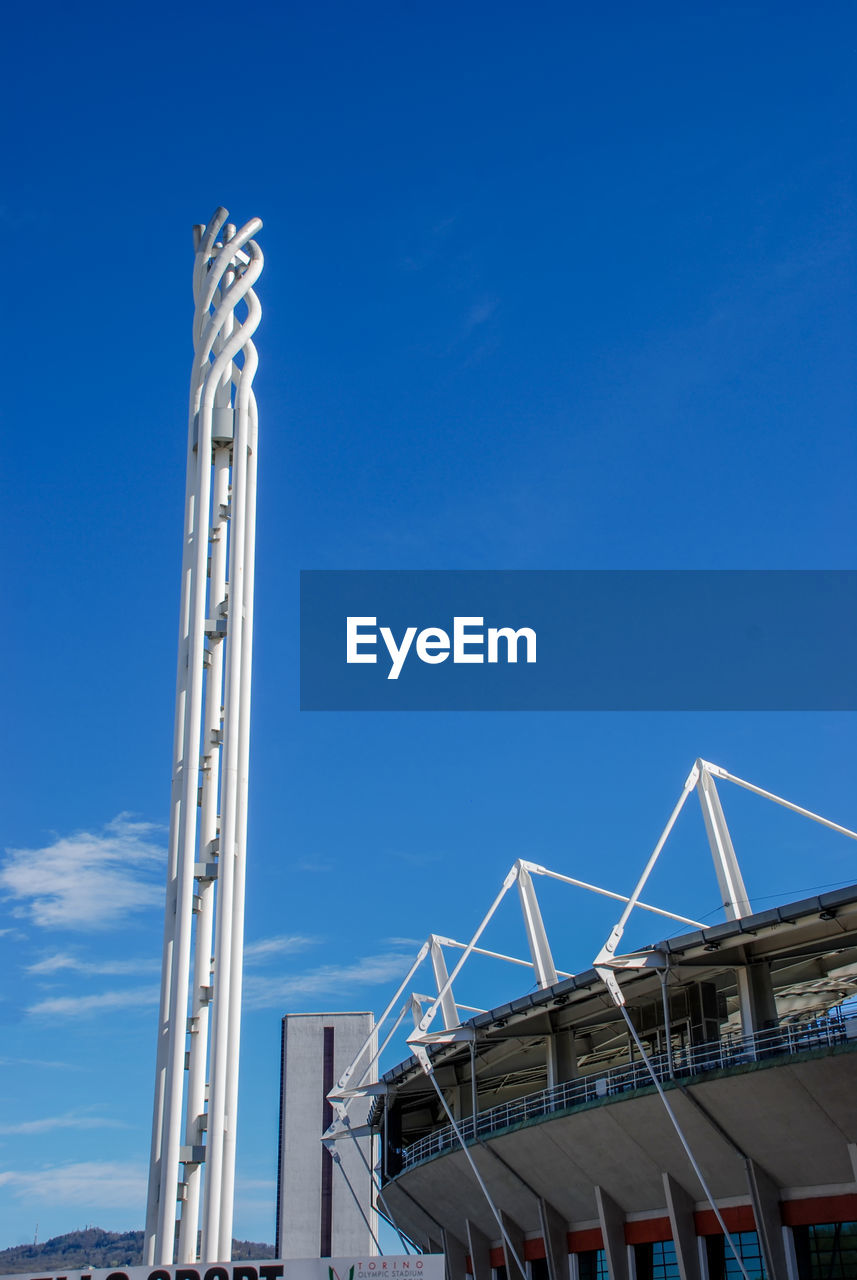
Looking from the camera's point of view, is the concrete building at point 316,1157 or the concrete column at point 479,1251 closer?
the concrete column at point 479,1251

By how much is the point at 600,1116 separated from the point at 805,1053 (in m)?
8.65

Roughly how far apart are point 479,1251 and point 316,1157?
46984 mm

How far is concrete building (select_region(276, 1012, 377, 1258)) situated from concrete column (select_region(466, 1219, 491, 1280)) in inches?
1569

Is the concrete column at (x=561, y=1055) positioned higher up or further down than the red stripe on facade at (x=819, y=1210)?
higher up

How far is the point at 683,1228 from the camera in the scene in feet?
129

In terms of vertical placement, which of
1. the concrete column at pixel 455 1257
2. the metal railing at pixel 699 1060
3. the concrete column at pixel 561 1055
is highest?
the concrete column at pixel 561 1055

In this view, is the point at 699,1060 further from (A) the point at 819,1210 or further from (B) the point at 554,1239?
(B) the point at 554,1239

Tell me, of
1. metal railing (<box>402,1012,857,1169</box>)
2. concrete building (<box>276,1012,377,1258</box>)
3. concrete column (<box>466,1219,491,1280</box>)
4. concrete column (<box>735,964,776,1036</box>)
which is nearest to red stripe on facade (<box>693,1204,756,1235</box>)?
metal railing (<box>402,1012,857,1169</box>)

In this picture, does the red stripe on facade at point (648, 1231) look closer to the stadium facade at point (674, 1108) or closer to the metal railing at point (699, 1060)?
the stadium facade at point (674, 1108)

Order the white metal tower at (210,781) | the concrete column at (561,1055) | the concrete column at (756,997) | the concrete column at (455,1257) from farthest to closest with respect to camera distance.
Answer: the concrete column at (455,1257) < the concrete column at (561,1055) < the concrete column at (756,997) < the white metal tower at (210,781)

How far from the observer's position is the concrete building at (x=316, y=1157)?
94.0 m

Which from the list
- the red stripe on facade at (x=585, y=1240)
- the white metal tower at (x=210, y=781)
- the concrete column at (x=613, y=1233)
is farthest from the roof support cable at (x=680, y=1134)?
the white metal tower at (x=210, y=781)

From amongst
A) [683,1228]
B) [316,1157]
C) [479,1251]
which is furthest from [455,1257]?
[316,1157]

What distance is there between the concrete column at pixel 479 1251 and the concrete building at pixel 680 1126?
7 centimetres
